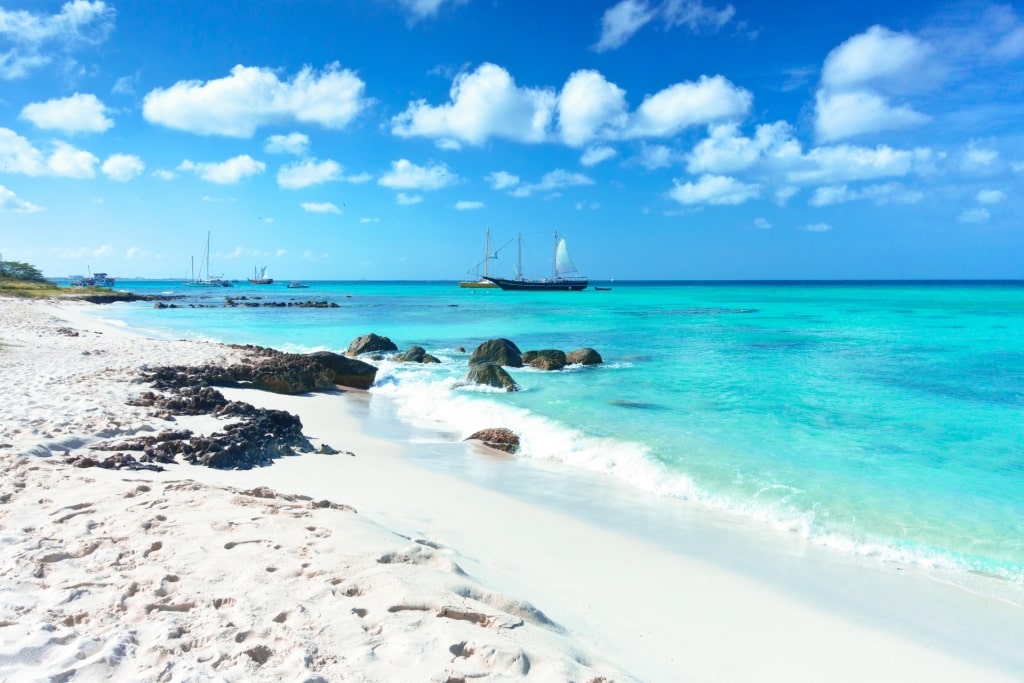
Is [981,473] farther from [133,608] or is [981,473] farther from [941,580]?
[133,608]

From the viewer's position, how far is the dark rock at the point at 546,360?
20.2 m

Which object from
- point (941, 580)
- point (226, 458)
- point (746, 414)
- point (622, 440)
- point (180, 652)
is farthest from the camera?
point (746, 414)

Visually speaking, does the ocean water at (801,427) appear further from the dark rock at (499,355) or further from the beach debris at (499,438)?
the dark rock at (499,355)

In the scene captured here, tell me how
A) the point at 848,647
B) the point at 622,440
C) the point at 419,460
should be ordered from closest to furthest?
1. the point at 848,647
2. the point at 419,460
3. the point at 622,440

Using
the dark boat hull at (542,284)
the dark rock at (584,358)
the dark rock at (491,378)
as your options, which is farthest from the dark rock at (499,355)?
the dark boat hull at (542,284)

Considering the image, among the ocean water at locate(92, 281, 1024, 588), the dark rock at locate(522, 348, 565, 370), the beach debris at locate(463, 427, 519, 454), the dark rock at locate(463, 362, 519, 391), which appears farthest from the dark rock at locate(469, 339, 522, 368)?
the beach debris at locate(463, 427, 519, 454)

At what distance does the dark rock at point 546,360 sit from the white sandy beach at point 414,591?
1250 centimetres

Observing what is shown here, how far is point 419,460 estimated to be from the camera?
9289mm

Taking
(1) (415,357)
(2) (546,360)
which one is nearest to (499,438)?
(2) (546,360)

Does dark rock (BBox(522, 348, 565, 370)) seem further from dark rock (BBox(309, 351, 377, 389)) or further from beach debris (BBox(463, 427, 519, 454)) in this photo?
beach debris (BBox(463, 427, 519, 454))

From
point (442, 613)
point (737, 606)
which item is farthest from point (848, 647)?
point (442, 613)

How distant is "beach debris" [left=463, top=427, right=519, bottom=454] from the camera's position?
1038 centimetres

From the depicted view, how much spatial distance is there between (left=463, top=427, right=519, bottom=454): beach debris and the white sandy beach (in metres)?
2.66

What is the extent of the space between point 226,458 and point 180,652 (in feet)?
15.8
